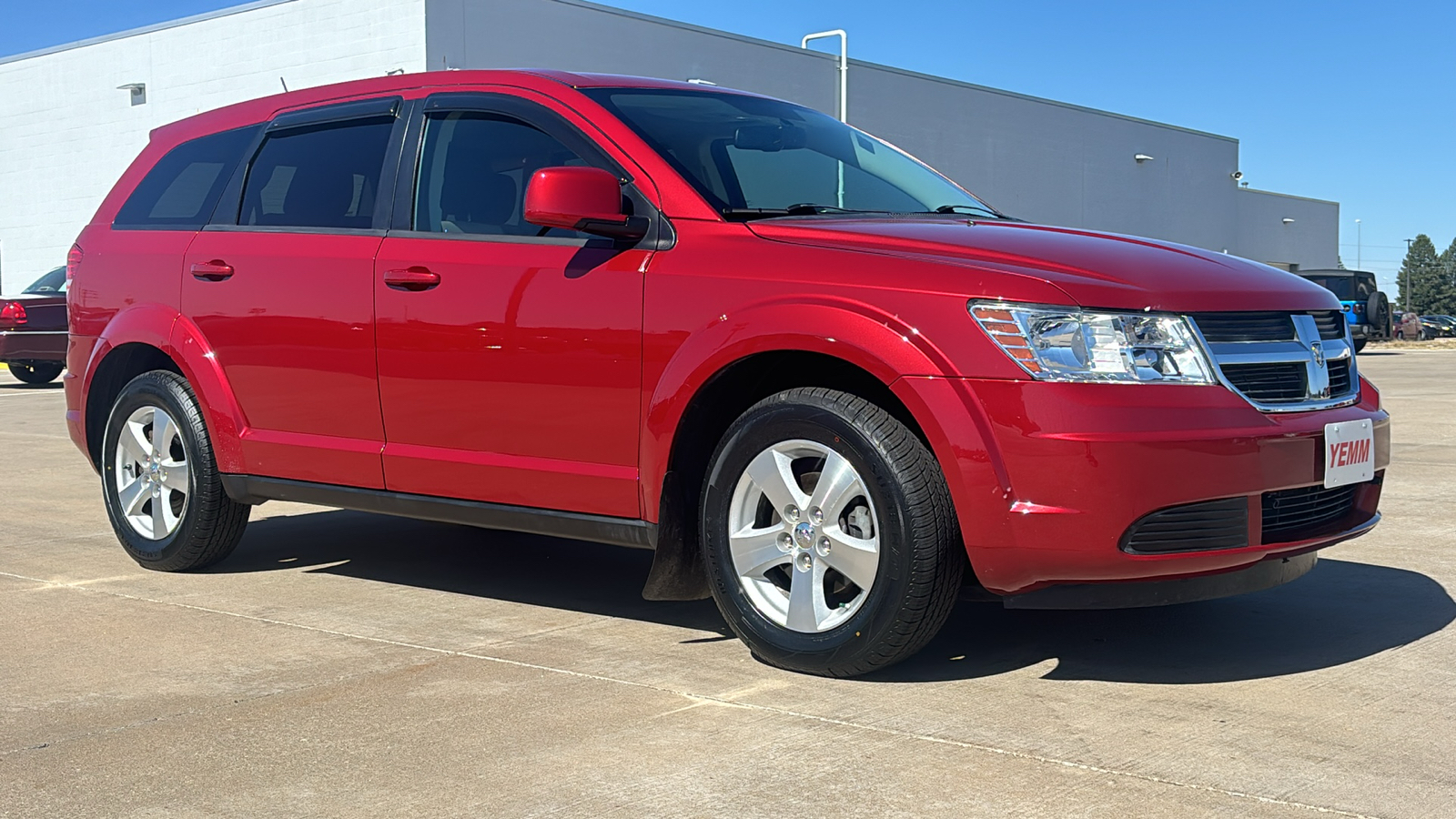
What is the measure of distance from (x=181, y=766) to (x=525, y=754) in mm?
788

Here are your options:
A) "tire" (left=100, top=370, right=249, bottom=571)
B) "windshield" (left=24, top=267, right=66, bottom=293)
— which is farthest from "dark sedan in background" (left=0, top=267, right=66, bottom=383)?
"tire" (left=100, top=370, right=249, bottom=571)

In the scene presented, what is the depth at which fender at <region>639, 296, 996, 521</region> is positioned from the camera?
3.97 metres

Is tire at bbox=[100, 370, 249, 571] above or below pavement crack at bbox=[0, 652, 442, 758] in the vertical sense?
above

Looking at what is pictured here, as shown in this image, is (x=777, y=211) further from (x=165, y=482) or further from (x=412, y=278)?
(x=165, y=482)

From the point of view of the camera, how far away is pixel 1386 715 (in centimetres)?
381

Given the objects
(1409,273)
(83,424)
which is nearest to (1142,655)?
(83,424)

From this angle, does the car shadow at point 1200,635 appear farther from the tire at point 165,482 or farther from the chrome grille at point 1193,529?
the tire at point 165,482

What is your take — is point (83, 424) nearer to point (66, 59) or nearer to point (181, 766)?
point (181, 766)

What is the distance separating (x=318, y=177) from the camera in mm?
5676

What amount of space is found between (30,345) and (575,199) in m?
16.6

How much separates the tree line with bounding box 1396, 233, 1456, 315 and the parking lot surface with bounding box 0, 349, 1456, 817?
169569 millimetres

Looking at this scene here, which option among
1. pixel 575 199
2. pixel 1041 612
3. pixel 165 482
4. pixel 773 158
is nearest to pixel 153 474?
pixel 165 482

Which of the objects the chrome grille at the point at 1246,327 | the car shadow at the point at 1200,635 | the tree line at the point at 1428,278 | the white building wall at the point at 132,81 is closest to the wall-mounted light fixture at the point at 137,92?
the white building wall at the point at 132,81

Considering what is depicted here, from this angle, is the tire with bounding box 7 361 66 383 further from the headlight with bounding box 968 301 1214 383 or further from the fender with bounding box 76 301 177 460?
the headlight with bounding box 968 301 1214 383
